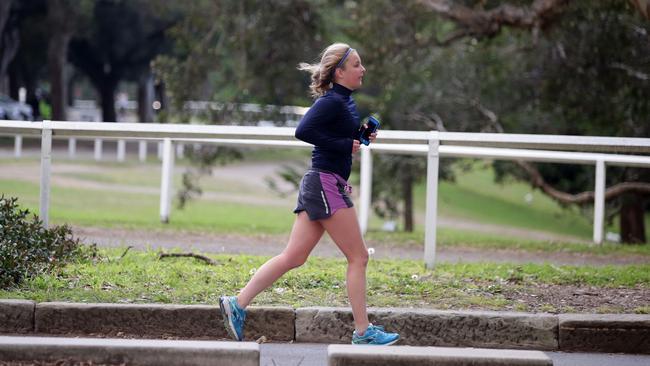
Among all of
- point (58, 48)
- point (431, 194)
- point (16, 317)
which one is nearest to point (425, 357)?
point (16, 317)

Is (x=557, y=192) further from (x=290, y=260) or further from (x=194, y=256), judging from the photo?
(x=290, y=260)

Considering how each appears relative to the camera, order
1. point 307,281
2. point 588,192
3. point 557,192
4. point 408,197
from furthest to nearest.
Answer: point 408,197 < point 557,192 < point 588,192 < point 307,281

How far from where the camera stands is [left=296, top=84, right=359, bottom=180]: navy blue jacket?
6102 mm

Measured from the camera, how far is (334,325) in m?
6.68

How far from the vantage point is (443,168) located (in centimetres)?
1981

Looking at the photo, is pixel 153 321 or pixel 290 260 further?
pixel 153 321

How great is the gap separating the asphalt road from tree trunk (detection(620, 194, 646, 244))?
41.4 ft

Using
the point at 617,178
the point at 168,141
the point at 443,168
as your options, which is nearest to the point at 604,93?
the point at 617,178

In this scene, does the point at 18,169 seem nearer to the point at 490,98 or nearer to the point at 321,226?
the point at 490,98

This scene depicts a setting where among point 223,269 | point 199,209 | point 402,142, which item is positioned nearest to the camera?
point 223,269

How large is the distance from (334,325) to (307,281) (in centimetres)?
112

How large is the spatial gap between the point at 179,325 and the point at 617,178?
14233 mm

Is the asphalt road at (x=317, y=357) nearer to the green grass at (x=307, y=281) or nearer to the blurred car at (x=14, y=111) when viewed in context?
the green grass at (x=307, y=281)

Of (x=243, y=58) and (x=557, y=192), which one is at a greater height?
(x=243, y=58)
